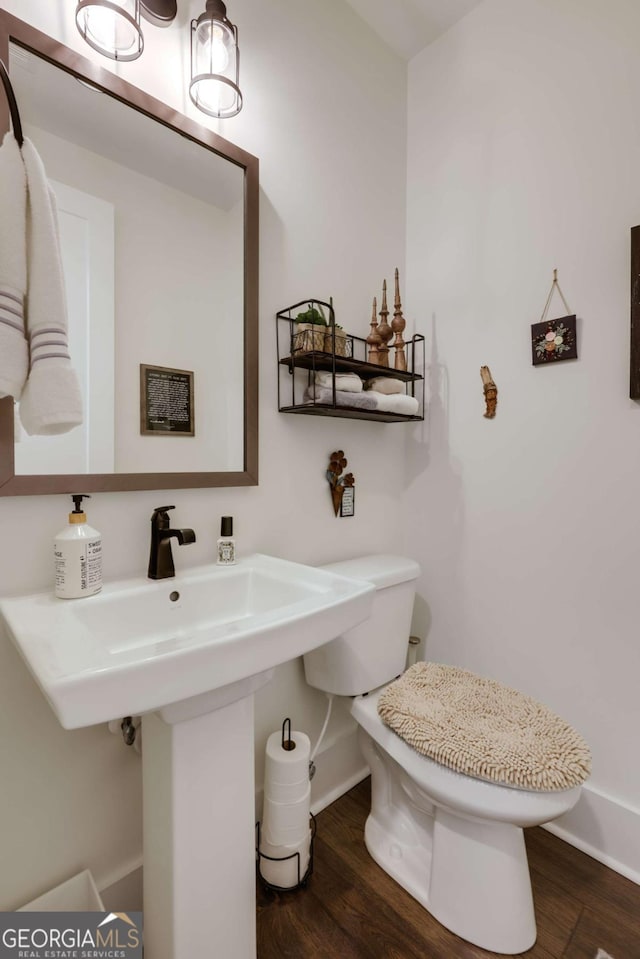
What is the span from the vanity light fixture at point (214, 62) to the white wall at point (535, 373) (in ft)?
2.70

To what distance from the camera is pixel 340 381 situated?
1272 mm

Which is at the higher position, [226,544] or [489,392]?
[489,392]

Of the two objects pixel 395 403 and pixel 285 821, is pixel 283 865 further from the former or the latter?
pixel 395 403

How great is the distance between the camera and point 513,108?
4.63ft

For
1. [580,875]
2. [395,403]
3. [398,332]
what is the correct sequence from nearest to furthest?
[580,875] → [395,403] → [398,332]

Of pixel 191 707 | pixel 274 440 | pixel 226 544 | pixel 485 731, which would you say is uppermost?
pixel 274 440

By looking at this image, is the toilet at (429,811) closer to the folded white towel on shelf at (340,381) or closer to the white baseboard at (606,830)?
the white baseboard at (606,830)

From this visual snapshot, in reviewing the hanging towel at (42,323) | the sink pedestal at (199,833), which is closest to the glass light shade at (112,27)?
the hanging towel at (42,323)

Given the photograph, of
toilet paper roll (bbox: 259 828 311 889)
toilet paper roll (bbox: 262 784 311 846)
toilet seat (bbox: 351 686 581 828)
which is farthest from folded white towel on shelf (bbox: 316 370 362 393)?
toilet paper roll (bbox: 259 828 311 889)

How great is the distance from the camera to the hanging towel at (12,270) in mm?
753

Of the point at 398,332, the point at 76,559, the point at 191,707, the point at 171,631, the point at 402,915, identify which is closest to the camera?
the point at 191,707

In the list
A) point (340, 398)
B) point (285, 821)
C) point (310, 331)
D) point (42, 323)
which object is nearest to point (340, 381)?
point (340, 398)

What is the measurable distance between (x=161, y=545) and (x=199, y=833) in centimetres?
55

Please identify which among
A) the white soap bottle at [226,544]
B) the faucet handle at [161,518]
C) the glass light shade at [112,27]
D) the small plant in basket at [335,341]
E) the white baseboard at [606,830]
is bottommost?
the white baseboard at [606,830]
